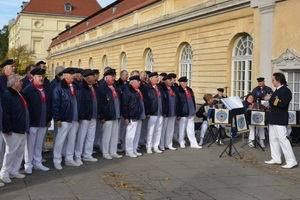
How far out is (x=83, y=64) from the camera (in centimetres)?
4506

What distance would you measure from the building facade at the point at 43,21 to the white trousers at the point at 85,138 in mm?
70952

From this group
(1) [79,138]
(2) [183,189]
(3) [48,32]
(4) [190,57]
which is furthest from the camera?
(3) [48,32]

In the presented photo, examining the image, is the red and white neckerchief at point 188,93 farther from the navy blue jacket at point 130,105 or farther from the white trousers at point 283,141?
the white trousers at point 283,141

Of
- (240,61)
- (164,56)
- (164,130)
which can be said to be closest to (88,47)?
(164,56)

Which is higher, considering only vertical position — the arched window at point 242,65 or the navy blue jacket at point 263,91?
the arched window at point 242,65

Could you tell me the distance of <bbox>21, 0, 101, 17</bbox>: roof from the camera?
78312 mm

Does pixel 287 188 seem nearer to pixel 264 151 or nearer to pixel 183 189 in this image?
pixel 183 189

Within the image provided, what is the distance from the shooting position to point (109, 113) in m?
9.26

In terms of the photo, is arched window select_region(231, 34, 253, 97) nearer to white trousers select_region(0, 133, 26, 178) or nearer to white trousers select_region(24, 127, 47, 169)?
white trousers select_region(24, 127, 47, 169)

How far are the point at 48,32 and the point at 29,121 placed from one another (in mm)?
74709

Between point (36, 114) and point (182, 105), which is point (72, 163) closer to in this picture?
point (36, 114)

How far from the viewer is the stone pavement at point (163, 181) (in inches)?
256

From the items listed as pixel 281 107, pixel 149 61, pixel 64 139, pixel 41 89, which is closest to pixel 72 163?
pixel 64 139

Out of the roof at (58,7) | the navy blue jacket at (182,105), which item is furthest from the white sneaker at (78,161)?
the roof at (58,7)
